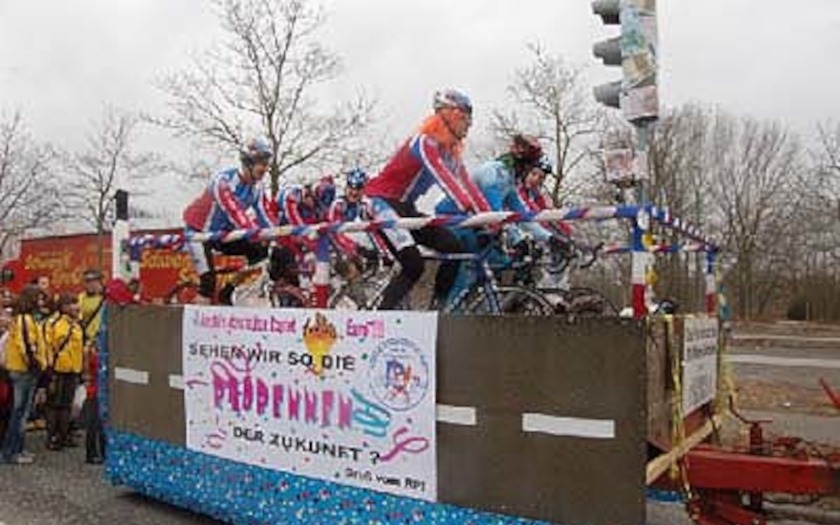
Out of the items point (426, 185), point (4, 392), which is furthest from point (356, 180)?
point (4, 392)

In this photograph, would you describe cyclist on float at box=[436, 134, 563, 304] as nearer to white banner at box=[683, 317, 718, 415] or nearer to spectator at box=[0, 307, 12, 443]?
white banner at box=[683, 317, 718, 415]

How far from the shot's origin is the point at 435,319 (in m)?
5.04

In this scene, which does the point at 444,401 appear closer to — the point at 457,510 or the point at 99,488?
the point at 457,510

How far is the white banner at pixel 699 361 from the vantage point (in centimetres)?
535

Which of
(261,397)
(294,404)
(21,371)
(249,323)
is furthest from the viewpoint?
(21,371)

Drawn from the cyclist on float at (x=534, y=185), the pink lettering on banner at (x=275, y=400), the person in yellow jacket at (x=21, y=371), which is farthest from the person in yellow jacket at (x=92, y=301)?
the cyclist on float at (x=534, y=185)

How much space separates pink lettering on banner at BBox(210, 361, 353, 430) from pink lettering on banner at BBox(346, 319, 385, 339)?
38 centimetres

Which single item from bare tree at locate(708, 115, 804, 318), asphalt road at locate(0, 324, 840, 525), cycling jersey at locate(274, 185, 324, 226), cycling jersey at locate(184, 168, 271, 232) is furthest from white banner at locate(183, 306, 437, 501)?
bare tree at locate(708, 115, 804, 318)

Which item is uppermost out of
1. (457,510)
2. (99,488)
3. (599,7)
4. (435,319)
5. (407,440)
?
(599,7)

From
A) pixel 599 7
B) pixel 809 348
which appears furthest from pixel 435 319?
pixel 809 348

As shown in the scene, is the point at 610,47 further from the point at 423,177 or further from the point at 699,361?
the point at 699,361

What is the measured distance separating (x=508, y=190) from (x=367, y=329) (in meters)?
1.83

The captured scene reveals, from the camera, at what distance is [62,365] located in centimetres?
955

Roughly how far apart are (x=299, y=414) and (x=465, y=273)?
1.51 m
